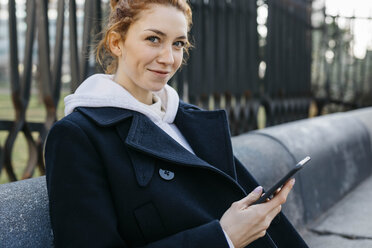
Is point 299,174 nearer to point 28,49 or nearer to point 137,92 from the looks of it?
point 137,92

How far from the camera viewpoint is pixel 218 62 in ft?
12.3

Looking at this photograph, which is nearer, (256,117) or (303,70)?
(256,117)

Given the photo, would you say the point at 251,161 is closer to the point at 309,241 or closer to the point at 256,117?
the point at 309,241

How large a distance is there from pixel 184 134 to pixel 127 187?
16.5 inches

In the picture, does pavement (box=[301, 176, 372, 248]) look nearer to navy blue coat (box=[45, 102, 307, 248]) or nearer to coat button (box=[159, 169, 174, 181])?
navy blue coat (box=[45, 102, 307, 248])

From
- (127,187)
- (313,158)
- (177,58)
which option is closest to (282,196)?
(127,187)

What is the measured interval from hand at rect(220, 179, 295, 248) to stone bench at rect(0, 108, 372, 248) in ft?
1.71

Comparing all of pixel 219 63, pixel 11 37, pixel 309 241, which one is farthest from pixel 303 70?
pixel 11 37

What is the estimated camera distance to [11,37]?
2207mm

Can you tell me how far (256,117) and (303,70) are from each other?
1.57 m

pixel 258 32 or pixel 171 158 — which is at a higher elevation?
pixel 258 32

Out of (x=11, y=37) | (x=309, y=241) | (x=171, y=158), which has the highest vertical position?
(x=11, y=37)

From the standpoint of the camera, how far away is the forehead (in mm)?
1441

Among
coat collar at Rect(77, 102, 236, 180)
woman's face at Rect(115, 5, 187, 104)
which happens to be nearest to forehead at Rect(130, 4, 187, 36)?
woman's face at Rect(115, 5, 187, 104)
